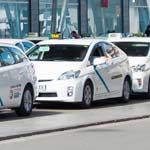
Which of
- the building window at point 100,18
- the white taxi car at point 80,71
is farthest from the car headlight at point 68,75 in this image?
the building window at point 100,18

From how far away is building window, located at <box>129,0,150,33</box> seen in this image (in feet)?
136

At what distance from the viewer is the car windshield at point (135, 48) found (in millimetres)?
20328

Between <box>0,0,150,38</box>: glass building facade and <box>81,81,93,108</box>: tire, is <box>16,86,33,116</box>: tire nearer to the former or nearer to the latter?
<box>81,81,93,108</box>: tire

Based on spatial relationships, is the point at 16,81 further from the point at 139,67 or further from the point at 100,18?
the point at 100,18

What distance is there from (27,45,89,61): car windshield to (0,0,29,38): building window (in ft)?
49.6

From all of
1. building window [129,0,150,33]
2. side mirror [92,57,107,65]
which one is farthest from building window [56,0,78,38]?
side mirror [92,57,107,65]

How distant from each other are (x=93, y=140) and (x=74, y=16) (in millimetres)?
26099

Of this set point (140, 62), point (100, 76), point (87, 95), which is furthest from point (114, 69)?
point (140, 62)

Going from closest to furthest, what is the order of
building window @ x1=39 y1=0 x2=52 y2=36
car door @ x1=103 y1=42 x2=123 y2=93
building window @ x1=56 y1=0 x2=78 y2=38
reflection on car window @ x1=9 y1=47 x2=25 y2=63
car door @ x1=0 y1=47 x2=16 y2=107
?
car door @ x1=0 y1=47 x2=16 y2=107
reflection on car window @ x1=9 y1=47 x2=25 y2=63
car door @ x1=103 y1=42 x2=123 y2=93
building window @ x1=39 y1=0 x2=52 y2=36
building window @ x1=56 y1=0 x2=78 y2=38

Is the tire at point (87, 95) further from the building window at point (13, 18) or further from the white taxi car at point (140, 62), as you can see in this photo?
the building window at point (13, 18)

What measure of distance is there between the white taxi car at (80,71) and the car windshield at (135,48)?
125 cm

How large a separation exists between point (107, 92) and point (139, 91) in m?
2.08

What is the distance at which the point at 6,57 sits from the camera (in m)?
14.7

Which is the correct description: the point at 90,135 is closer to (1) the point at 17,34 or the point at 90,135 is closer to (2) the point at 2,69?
(2) the point at 2,69
